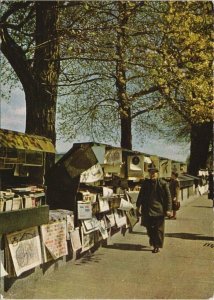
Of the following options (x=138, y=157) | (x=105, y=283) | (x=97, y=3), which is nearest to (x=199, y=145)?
(x=138, y=157)

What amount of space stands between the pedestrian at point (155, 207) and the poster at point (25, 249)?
3.80 metres

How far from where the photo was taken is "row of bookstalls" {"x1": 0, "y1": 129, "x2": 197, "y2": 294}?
7117mm

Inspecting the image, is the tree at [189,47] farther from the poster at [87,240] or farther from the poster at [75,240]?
the poster at [75,240]

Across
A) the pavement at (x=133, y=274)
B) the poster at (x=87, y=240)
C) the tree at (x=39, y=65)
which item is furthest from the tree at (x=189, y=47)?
the poster at (x=87, y=240)

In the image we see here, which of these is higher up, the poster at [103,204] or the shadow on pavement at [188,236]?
the poster at [103,204]

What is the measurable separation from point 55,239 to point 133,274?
1429mm

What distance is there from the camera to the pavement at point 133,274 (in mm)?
7160

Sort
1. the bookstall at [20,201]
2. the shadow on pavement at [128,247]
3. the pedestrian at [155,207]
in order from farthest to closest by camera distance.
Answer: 1. the shadow on pavement at [128,247]
2. the pedestrian at [155,207]
3. the bookstall at [20,201]

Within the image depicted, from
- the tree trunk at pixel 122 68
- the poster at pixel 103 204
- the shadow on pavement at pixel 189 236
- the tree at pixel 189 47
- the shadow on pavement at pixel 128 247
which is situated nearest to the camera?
the poster at pixel 103 204

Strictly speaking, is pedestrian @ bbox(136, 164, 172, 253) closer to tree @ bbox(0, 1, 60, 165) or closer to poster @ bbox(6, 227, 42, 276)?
tree @ bbox(0, 1, 60, 165)

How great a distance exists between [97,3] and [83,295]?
23.9 feet

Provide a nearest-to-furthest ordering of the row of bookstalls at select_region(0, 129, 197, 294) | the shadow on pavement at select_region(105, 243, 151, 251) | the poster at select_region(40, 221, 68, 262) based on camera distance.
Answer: the row of bookstalls at select_region(0, 129, 197, 294) → the poster at select_region(40, 221, 68, 262) → the shadow on pavement at select_region(105, 243, 151, 251)

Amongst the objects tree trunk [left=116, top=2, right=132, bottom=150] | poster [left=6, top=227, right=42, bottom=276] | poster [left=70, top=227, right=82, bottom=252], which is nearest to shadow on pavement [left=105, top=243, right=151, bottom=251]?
poster [left=70, top=227, right=82, bottom=252]

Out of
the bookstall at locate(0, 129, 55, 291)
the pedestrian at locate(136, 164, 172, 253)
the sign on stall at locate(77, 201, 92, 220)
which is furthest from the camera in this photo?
the pedestrian at locate(136, 164, 172, 253)
